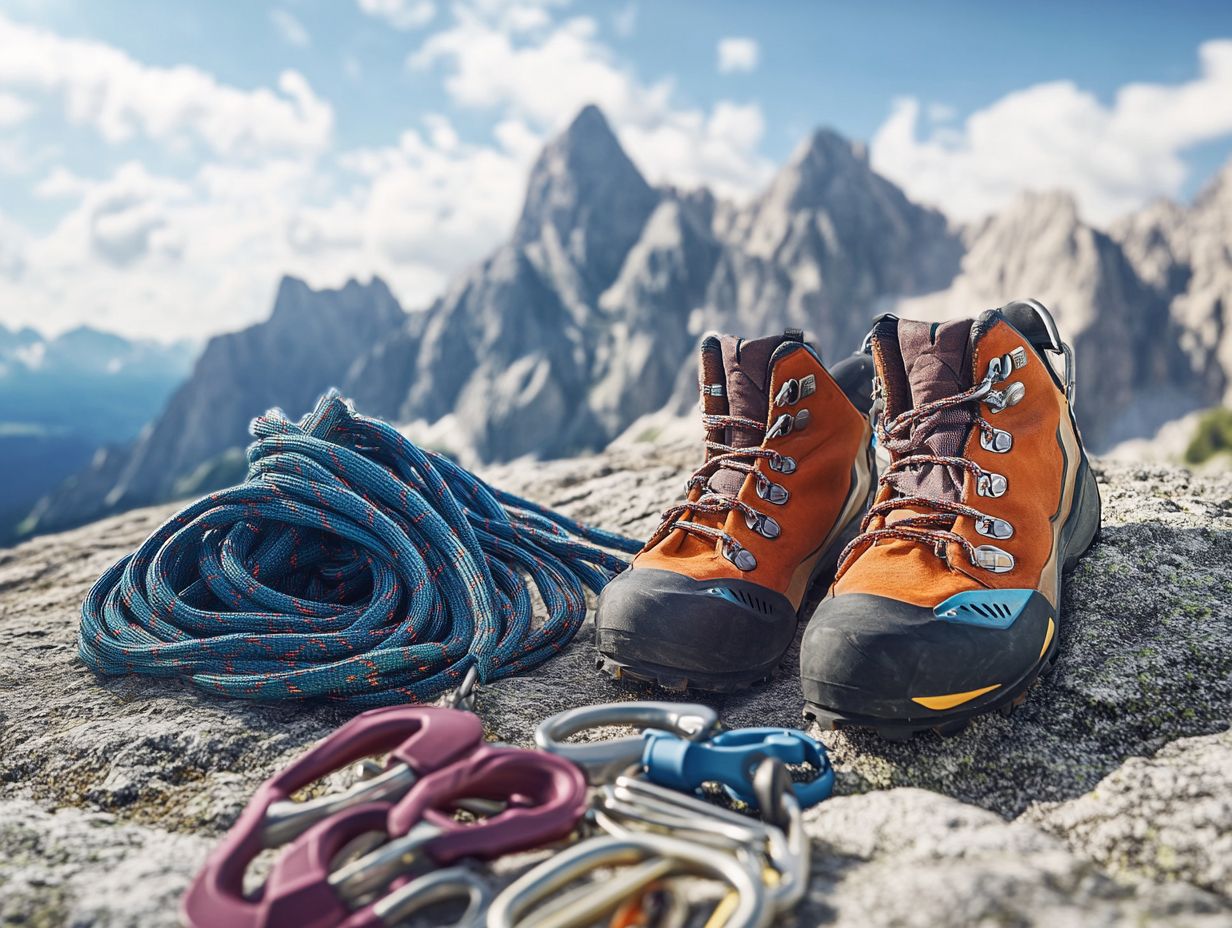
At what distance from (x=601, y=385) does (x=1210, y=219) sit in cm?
7075

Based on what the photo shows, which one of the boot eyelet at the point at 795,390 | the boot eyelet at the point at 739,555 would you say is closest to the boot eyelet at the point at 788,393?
the boot eyelet at the point at 795,390

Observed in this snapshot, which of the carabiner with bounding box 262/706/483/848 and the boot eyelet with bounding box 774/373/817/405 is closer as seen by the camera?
the carabiner with bounding box 262/706/483/848

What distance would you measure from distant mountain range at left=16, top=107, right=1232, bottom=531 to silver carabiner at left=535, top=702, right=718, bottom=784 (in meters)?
85.7

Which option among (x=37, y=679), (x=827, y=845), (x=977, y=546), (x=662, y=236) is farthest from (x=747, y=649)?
(x=662, y=236)

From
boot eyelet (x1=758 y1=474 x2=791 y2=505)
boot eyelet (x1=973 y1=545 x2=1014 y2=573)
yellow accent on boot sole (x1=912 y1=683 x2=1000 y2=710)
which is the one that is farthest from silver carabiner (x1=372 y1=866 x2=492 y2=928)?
boot eyelet (x1=758 y1=474 x2=791 y2=505)

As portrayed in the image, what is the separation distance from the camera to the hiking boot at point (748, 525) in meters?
2.35

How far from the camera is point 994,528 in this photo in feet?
7.48

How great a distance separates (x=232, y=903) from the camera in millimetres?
1172

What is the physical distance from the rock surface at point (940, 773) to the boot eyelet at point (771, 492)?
551 millimetres

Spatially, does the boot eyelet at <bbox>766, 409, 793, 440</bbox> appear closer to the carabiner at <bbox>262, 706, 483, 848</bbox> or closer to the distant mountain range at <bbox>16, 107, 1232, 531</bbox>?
the carabiner at <bbox>262, 706, 483, 848</bbox>

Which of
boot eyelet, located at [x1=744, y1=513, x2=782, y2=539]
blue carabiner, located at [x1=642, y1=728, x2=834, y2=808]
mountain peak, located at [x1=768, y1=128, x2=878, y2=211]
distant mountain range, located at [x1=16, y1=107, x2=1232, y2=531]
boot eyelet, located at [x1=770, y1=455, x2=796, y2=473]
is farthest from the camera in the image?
mountain peak, located at [x1=768, y1=128, x2=878, y2=211]

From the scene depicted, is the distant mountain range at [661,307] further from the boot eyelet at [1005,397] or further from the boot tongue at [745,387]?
the boot eyelet at [1005,397]

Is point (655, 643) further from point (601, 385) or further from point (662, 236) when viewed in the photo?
point (662, 236)

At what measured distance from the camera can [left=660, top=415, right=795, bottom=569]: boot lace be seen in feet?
8.70
